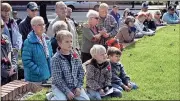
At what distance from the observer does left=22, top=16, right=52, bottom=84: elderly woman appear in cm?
665

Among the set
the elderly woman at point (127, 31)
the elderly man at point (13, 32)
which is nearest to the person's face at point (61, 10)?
the elderly man at point (13, 32)

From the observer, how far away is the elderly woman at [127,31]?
38.8 ft

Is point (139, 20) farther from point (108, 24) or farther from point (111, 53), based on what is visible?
point (111, 53)

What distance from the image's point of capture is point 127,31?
12000mm

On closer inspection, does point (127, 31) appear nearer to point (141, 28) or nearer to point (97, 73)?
point (141, 28)

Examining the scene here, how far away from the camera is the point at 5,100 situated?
5.87 m

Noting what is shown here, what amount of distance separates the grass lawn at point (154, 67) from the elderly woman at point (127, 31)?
285 mm

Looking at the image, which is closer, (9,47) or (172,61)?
(9,47)

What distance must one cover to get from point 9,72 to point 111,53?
1761 mm

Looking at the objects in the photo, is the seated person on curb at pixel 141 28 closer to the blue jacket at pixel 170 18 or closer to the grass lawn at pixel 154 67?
the grass lawn at pixel 154 67

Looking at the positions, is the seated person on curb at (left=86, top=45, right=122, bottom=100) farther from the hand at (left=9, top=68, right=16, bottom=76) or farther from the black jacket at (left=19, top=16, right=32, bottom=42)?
the black jacket at (left=19, top=16, right=32, bottom=42)

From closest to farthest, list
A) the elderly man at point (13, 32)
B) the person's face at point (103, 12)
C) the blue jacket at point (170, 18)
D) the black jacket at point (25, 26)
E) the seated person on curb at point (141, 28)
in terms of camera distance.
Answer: the elderly man at point (13, 32) < the black jacket at point (25, 26) < the person's face at point (103, 12) < the seated person on curb at point (141, 28) < the blue jacket at point (170, 18)

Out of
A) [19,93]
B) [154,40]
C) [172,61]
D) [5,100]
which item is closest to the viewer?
[5,100]

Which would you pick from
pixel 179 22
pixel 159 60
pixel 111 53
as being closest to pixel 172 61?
pixel 159 60
